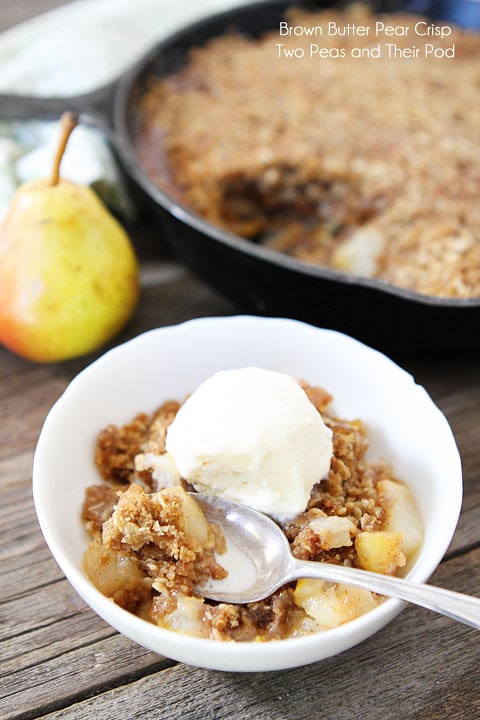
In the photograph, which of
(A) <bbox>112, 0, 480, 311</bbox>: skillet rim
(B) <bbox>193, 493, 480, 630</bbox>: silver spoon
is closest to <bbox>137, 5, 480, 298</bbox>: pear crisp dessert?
(A) <bbox>112, 0, 480, 311</bbox>: skillet rim

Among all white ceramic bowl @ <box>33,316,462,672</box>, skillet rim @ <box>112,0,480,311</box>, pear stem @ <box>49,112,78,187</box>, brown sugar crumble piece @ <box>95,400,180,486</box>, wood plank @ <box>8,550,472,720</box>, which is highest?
pear stem @ <box>49,112,78,187</box>

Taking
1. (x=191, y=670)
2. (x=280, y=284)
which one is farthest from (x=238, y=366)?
(x=191, y=670)

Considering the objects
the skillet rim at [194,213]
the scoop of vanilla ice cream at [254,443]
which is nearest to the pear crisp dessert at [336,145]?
the skillet rim at [194,213]

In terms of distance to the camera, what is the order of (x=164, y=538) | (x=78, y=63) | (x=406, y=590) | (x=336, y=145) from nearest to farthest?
(x=406, y=590) → (x=164, y=538) → (x=336, y=145) → (x=78, y=63)

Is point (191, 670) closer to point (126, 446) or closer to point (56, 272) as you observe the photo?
point (126, 446)

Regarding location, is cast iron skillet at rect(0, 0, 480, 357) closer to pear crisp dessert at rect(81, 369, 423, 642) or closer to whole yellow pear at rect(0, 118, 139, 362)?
whole yellow pear at rect(0, 118, 139, 362)

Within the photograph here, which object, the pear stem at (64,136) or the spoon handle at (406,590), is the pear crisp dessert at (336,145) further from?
the spoon handle at (406,590)

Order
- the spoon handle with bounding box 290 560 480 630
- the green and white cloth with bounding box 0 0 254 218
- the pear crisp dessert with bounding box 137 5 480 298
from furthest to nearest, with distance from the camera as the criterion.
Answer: the green and white cloth with bounding box 0 0 254 218, the pear crisp dessert with bounding box 137 5 480 298, the spoon handle with bounding box 290 560 480 630
